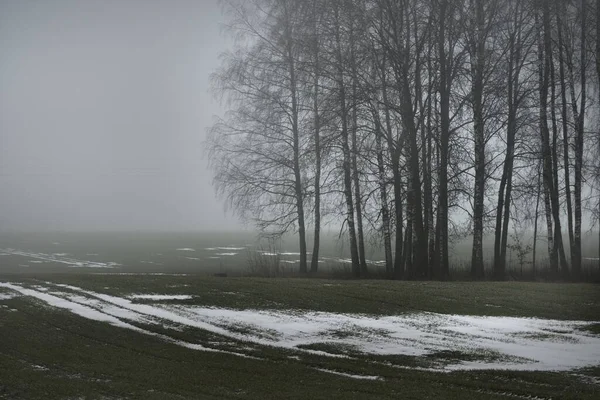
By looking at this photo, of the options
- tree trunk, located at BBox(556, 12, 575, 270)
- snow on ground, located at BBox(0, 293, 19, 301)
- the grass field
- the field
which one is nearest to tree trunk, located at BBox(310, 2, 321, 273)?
the field

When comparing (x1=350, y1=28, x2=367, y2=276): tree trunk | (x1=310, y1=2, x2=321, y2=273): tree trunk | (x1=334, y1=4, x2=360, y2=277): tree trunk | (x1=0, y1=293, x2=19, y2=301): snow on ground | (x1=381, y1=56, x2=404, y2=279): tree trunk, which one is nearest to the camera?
(x1=0, y1=293, x2=19, y2=301): snow on ground

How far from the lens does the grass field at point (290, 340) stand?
9836 mm

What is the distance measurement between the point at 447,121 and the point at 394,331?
11.1 meters

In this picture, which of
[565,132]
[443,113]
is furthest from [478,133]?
[565,132]

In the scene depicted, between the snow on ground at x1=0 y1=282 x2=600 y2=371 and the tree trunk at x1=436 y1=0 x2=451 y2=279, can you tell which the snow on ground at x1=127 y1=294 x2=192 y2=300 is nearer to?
the snow on ground at x1=0 y1=282 x2=600 y2=371

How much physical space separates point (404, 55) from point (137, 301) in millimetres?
11820

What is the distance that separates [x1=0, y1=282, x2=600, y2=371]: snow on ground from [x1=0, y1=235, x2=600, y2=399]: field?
37mm

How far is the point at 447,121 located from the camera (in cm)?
2336

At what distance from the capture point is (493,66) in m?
23.8

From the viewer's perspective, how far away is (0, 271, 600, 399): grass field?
32.3ft

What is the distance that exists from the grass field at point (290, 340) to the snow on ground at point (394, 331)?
4 centimetres

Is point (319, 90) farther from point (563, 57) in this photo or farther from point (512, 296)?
point (512, 296)

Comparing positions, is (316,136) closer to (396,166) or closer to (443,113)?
(396,166)

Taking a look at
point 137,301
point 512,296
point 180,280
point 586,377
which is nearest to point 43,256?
point 180,280
